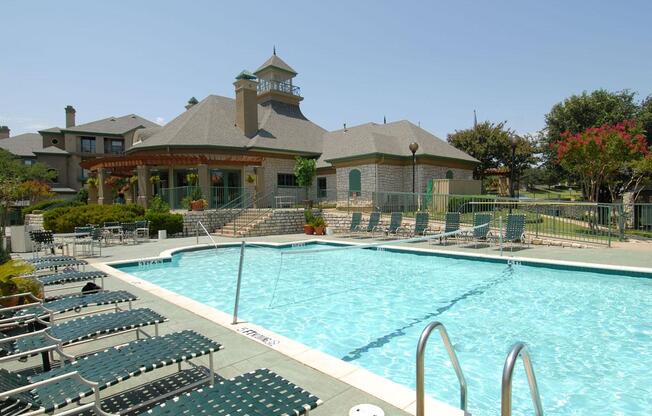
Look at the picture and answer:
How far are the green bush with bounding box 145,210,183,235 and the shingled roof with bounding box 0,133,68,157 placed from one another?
35.8 metres

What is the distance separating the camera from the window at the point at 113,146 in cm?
4819

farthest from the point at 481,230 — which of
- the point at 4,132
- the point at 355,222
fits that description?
the point at 4,132

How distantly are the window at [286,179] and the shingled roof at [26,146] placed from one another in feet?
110

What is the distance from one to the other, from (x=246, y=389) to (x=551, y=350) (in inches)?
203

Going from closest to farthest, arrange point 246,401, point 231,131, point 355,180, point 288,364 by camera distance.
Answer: point 246,401, point 288,364, point 355,180, point 231,131

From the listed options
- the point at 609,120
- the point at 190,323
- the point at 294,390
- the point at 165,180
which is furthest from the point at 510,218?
the point at 609,120

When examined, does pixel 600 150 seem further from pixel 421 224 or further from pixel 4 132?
pixel 4 132

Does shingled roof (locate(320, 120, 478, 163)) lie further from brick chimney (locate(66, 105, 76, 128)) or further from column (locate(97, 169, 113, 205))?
brick chimney (locate(66, 105, 76, 128))

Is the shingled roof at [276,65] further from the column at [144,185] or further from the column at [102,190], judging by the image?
the column at [102,190]

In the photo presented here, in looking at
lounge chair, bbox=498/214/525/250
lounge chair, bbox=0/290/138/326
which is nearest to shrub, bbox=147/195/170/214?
lounge chair, bbox=0/290/138/326

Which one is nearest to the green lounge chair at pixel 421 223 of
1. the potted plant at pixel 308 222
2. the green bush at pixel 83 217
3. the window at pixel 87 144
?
the potted plant at pixel 308 222

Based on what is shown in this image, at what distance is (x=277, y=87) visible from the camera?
1375 inches

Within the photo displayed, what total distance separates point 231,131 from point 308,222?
12.6 metres

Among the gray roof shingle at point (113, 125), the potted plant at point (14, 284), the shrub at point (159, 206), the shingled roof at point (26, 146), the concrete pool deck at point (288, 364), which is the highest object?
the gray roof shingle at point (113, 125)
